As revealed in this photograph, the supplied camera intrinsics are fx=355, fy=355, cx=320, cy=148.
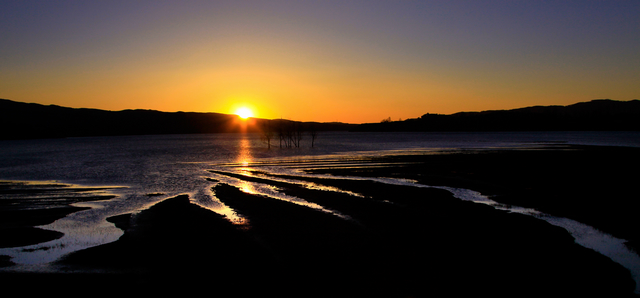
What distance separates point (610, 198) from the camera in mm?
15359

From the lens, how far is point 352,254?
8961 millimetres

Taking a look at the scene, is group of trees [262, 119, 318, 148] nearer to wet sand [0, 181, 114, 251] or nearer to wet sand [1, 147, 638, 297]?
wet sand [0, 181, 114, 251]

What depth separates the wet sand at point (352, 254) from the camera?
7113mm

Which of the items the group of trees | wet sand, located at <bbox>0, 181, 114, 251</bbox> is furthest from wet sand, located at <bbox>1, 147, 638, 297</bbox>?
Answer: the group of trees

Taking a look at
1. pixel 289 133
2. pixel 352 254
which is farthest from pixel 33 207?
pixel 289 133

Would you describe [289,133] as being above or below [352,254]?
above

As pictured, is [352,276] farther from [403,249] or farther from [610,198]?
[610,198]

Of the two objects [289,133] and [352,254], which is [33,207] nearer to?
[352,254]

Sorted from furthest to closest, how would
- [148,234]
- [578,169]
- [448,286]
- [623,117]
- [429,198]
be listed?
[623,117], [578,169], [429,198], [148,234], [448,286]

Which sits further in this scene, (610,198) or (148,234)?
(610,198)

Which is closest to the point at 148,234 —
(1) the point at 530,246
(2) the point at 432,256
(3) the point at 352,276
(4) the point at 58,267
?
(4) the point at 58,267

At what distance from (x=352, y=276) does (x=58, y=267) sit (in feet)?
22.6

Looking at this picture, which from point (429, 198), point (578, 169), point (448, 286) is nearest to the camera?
point (448, 286)

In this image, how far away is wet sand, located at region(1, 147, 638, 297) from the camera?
23.3ft
